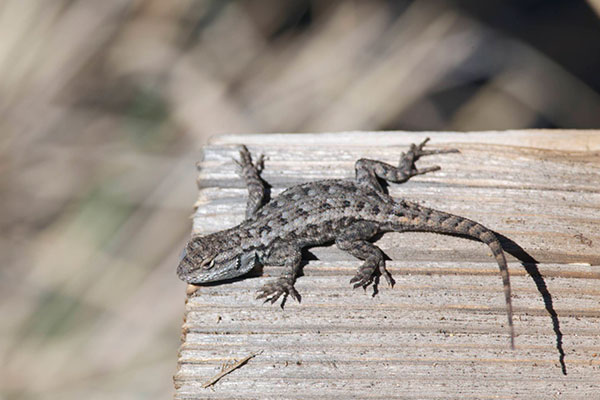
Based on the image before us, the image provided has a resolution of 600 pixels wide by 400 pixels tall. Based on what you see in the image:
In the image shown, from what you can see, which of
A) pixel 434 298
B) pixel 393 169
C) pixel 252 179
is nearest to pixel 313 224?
pixel 252 179

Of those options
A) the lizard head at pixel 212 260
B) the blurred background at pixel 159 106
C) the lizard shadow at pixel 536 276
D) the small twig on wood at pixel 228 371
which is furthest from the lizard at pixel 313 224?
→ the blurred background at pixel 159 106

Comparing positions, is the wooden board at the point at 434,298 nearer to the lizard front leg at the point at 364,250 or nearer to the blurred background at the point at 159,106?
the lizard front leg at the point at 364,250

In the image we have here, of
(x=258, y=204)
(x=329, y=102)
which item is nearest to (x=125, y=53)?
(x=329, y=102)

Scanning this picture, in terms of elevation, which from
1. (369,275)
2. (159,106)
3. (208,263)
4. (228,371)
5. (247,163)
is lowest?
(228,371)

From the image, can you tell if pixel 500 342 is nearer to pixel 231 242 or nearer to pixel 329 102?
pixel 231 242

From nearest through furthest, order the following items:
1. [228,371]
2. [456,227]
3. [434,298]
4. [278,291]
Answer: [228,371]
[434,298]
[278,291]
[456,227]

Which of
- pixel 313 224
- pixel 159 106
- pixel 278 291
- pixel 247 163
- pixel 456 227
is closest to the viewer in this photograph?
pixel 278 291

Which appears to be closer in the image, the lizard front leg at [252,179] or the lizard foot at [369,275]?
the lizard foot at [369,275]

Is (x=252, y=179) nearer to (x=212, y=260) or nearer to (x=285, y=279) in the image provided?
(x=212, y=260)
